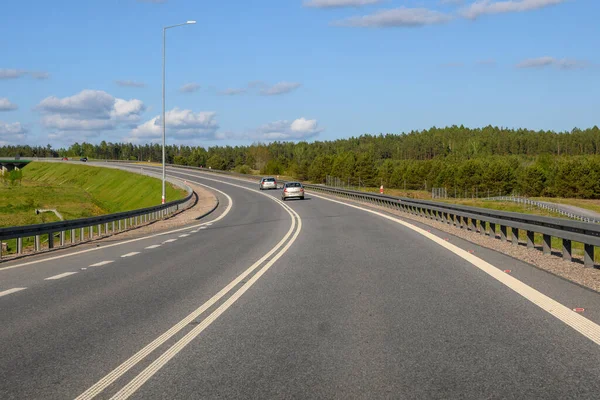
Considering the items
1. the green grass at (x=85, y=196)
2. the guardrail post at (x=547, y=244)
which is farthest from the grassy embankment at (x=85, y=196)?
the guardrail post at (x=547, y=244)

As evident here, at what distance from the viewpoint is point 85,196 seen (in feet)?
252

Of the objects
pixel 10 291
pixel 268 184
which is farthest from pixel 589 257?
pixel 268 184

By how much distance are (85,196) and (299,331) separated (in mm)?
74250

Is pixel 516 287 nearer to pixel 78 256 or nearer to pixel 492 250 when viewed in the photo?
pixel 492 250

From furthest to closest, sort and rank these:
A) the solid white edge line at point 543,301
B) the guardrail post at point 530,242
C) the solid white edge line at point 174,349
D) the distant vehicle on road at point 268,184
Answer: the distant vehicle on road at point 268,184, the guardrail post at point 530,242, the solid white edge line at point 543,301, the solid white edge line at point 174,349

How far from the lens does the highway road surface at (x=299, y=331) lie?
4.89 metres

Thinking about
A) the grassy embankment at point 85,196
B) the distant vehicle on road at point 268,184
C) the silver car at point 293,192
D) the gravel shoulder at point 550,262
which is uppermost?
the gravel shoulder at point 550,262

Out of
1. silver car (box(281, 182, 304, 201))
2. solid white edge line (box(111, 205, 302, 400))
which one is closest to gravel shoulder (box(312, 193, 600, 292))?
solid white edge line (box(111, 205, 302, 400))

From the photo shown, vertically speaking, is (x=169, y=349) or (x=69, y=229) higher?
(x=169, y=349)

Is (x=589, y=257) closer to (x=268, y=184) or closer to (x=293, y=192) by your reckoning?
(x=293, y=192)

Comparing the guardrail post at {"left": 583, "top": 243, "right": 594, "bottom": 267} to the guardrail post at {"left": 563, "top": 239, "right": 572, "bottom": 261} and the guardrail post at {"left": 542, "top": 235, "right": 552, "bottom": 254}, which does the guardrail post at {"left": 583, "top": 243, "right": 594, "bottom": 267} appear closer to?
the guardrail post at {"left": 563, "top": 239, "right": 572, "bottom": 261}

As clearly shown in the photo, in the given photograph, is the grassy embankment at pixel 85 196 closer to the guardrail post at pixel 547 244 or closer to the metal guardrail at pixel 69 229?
the metal guardrail at pixel 69 229

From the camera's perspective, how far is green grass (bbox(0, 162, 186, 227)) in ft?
188

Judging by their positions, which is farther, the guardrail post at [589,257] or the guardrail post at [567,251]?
the guardrail post at [567,251]
